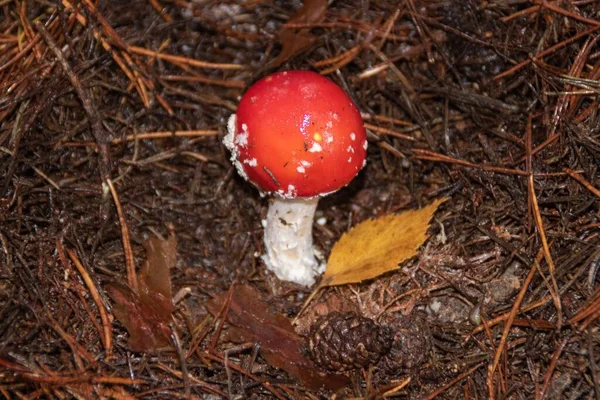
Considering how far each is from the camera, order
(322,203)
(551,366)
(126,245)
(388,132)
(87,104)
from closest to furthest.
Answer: (551,366) → (126,245) → (87,104) → (388,132) → (322,203)

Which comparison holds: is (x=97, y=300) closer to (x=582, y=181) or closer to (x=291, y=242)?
(x=291, y=242)

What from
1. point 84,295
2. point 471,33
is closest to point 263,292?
point 84,295

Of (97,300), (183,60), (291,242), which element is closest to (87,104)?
(183,60)

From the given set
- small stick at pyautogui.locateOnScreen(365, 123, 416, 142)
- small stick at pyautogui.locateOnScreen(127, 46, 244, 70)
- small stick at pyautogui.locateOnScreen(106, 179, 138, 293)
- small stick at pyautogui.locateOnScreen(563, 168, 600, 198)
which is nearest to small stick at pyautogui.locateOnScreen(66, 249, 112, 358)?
small stick at pyautogui.locateOnScreen(106, 179, 138, 293)

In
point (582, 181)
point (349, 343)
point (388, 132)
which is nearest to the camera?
point (349, 343)

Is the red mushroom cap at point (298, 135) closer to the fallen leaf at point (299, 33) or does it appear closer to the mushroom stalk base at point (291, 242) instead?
the mushroom stalk base at point (291, 242)

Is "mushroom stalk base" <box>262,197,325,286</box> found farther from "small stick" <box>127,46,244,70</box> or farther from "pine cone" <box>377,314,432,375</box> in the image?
"small stick" <box>127,46,244,70</box>

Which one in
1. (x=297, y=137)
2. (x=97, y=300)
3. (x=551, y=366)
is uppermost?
(x=297, y=137)
